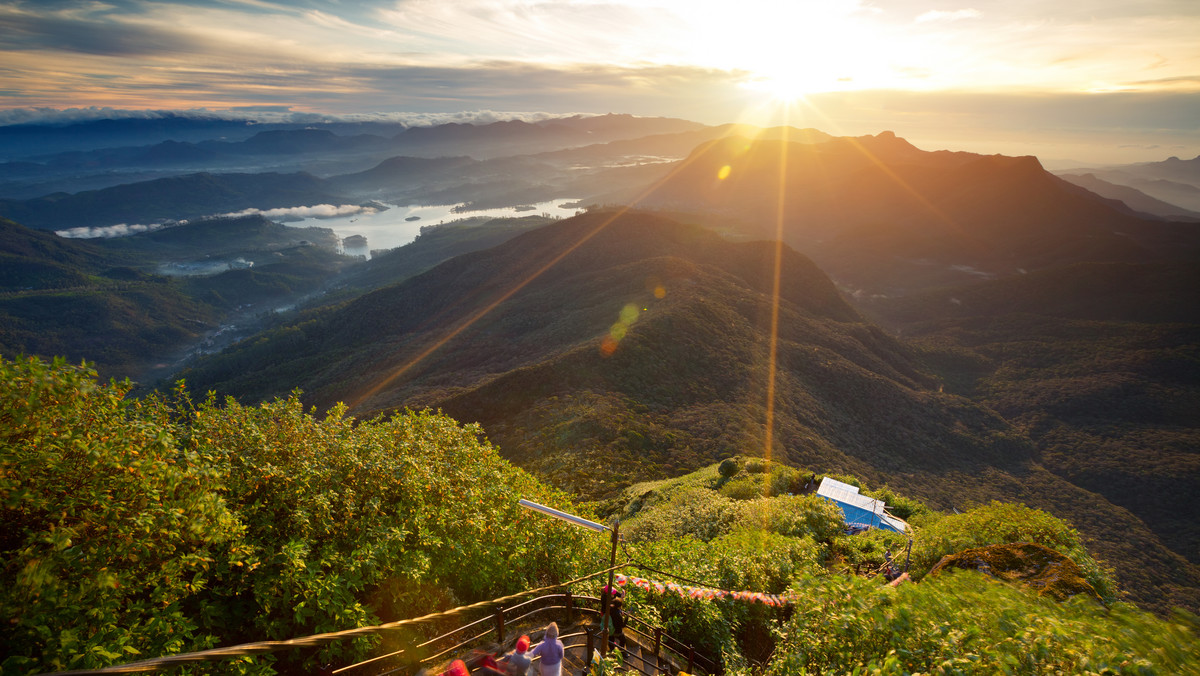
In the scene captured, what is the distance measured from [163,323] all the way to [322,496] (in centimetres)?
23241

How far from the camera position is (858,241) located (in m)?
189

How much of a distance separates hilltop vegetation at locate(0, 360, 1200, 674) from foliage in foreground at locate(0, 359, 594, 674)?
0.04 meters

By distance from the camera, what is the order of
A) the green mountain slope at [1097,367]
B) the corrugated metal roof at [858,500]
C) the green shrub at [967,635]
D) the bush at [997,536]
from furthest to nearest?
the green mountain slope at [1097,367], the corrugated metal roof at [858,500], the bush at [997,536], the green shrub at [967,635]

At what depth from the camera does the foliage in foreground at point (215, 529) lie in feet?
20.7

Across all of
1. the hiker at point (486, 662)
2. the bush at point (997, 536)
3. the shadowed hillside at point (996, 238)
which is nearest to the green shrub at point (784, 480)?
the bush at point (997, 536)

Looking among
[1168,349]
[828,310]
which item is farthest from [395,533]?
[1168,349]

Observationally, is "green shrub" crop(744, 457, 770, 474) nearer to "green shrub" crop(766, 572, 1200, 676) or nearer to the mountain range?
the mountain range

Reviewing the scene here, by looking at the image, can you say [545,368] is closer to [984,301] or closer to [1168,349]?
[1168,349]

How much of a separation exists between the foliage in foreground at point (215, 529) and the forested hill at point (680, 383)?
84.1ft

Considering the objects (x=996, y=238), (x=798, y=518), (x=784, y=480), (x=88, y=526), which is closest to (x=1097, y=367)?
(x=784, y=480)

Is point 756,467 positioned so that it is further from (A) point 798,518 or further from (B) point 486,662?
(B) point 486,662

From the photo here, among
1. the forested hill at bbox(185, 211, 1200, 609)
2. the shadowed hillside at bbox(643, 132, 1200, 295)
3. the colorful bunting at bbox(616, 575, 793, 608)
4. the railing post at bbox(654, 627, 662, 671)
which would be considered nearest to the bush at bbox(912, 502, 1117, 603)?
the colorful bunting at bbox(616, 575, 793, 608)

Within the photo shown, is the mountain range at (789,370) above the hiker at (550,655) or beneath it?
beneath

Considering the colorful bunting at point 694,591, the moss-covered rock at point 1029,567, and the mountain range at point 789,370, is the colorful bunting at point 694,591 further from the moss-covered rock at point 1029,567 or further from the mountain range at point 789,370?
the mountain range at point 789,370
